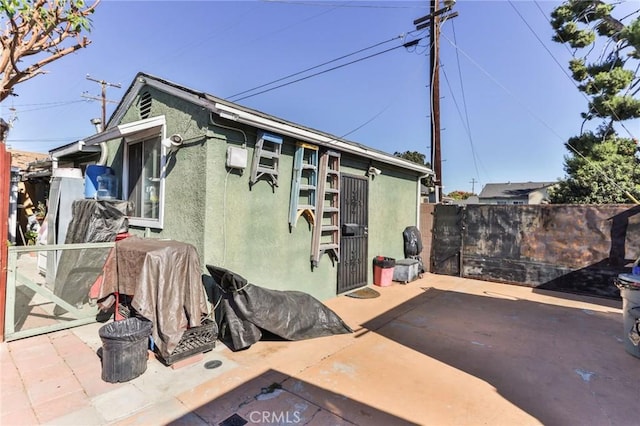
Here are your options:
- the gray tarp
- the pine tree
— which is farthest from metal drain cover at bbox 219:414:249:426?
the pine tree

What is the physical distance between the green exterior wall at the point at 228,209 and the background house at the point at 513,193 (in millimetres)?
30536

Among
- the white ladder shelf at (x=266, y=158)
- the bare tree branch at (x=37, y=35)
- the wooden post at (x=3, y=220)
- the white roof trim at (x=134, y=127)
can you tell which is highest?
the bare tree branch at (x=37, y=35)

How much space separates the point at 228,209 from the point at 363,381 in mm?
2682

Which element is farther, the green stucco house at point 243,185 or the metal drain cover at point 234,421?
the green stucco house at point 243,185

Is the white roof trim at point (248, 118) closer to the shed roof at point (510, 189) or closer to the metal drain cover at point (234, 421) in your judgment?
the metal drain cover at point (234, 421)

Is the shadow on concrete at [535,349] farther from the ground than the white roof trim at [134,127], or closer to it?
closer to it

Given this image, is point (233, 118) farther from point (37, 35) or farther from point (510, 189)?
point (510, 189)

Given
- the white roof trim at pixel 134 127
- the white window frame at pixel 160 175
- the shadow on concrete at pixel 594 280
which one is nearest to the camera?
the white roof trim at pixel 134 127

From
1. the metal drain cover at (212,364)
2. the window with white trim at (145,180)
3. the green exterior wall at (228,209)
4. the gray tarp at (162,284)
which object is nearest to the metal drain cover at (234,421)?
A: the metal drain cover at (212,364)

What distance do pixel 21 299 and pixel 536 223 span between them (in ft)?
35.3

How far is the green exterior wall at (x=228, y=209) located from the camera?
3.92 meters

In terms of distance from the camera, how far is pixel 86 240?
4.84m

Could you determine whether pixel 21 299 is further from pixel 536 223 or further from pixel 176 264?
pixel 536 223

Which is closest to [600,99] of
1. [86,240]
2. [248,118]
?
[248,118]
